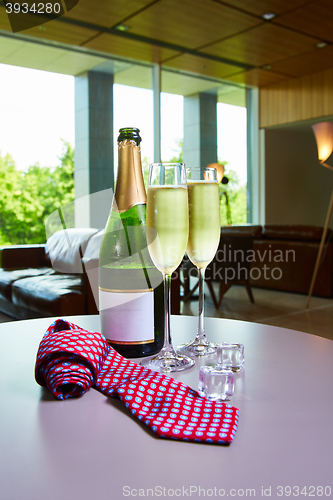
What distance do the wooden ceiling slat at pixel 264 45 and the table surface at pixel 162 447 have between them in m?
5.62

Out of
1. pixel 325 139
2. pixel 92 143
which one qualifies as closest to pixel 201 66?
pixel 92 143

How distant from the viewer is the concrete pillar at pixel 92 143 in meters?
5.90

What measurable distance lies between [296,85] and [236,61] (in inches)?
56.5


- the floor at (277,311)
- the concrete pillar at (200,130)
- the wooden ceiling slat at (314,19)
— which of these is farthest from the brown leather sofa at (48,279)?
the wooden ceiling slat at (314,19)

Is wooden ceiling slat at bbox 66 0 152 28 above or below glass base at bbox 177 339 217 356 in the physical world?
above

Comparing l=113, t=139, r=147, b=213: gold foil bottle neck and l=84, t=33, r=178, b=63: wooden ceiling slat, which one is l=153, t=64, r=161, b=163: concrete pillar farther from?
l=113, t=139, r=147, b=213: gold foil bottle neck

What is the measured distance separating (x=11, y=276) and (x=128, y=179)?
3316mm

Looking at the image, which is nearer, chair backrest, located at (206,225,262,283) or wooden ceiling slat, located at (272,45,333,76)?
chair backrest, located at (206,225,262,283)

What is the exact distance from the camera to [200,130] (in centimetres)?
730

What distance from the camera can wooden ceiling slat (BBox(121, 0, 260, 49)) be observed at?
15.6ft

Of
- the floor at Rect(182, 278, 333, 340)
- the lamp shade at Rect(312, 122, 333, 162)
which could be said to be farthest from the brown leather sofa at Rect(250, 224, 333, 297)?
the lamp shade at Rect(312, 122, 333, 162)

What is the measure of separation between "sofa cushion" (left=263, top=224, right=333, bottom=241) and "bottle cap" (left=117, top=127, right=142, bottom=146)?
4.72 m

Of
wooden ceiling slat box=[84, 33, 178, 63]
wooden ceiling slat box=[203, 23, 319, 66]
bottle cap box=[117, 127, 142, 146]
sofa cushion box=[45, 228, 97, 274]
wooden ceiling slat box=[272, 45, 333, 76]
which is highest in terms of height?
wooden ceiling slat box=[272, 45, 333, 76]

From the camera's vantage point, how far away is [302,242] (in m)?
5.27
